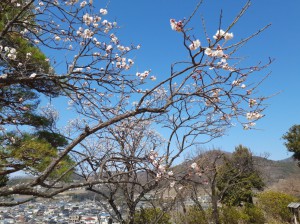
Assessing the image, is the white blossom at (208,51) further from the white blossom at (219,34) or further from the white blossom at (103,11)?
the white blossom at (103,11)

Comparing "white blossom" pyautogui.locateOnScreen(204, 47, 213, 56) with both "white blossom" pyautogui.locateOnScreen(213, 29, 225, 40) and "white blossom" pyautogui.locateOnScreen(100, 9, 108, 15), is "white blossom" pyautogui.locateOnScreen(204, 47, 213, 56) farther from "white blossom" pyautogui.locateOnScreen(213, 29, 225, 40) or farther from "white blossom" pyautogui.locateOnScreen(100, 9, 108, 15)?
"white blossom" pyautogui.locateOnScreen(100, 9, 108, 15)

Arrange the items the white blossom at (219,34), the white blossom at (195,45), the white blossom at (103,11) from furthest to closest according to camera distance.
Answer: the white blossom at (103,11) → the white blossom at (195,45) → the white blossom at (219,34)

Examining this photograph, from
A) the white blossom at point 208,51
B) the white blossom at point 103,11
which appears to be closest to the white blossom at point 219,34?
the white blossom at point 208,51

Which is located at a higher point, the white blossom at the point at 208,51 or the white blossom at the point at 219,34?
the white blossom at the point at 219,34

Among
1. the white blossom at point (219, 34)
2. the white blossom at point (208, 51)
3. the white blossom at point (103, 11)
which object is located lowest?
the white blossom at point (208, 51)

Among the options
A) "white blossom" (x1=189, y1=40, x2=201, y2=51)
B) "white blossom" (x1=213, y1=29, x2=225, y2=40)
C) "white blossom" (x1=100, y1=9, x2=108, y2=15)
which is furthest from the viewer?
"white blossom" (x1=100, y1=9, x2=108, y2=15)

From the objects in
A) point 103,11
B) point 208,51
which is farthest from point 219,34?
point 103,11

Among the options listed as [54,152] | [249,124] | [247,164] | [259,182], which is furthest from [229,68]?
[259,182]

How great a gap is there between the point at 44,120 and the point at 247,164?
15265 millimetres

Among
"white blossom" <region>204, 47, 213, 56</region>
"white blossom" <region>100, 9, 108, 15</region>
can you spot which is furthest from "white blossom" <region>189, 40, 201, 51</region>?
"white blossom" <region>100, 9, 108, 15</region>

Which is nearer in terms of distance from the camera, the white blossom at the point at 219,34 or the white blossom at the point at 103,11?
the white blossom at the point at 219,34

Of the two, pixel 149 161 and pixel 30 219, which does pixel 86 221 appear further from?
pixel 149 161

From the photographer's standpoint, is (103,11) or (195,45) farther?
(103,11)

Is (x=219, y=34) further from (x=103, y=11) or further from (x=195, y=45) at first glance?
(x=103, y=11)
